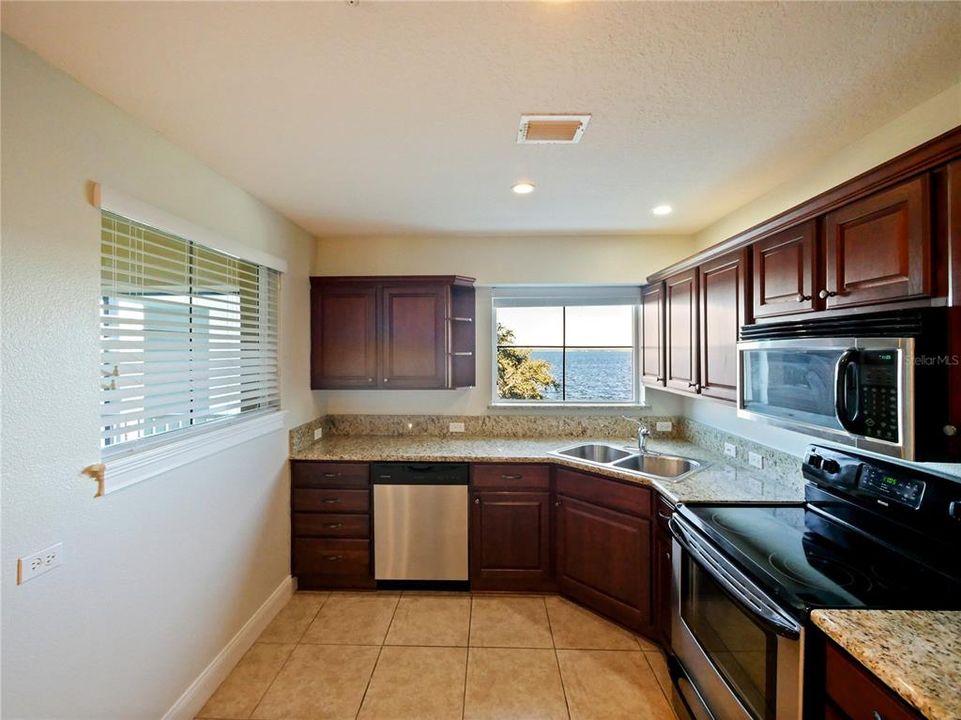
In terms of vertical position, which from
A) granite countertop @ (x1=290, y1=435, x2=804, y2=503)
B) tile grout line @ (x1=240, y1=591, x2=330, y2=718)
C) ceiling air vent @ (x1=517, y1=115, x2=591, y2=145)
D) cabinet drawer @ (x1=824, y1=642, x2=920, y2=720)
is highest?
ceiling air vent @ (x1=517, y1=115, x2=591, y2=145)

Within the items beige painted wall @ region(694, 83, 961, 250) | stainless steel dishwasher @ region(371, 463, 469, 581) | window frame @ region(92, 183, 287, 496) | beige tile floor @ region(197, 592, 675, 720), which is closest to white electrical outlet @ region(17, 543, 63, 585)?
window frame @ region(92, 183, 287, 496)

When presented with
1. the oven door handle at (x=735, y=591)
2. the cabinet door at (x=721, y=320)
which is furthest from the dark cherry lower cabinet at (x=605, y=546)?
the cabinet door at (x=721, y=320)

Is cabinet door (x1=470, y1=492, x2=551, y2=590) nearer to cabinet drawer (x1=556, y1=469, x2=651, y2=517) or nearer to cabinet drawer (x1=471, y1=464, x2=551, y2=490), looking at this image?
cabinet drawer (x1=471, y1=464, x2=551, y2=490)

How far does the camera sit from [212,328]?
2.05 metres

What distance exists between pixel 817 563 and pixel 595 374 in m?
2.16

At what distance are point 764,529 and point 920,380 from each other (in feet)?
2.62

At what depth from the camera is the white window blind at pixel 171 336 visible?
1539 mm

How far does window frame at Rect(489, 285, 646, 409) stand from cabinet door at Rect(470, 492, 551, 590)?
2.86 ft

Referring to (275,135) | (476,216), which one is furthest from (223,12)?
(476,216)

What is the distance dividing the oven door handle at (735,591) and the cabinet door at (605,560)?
53 cm

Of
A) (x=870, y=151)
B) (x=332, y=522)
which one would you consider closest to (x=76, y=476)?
(x=332, y=522)

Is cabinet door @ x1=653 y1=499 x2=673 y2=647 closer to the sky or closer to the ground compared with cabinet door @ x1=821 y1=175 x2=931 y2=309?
closer to the ground

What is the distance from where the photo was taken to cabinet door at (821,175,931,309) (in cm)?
119

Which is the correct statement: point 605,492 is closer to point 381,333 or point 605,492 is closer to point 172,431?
point 381,333
